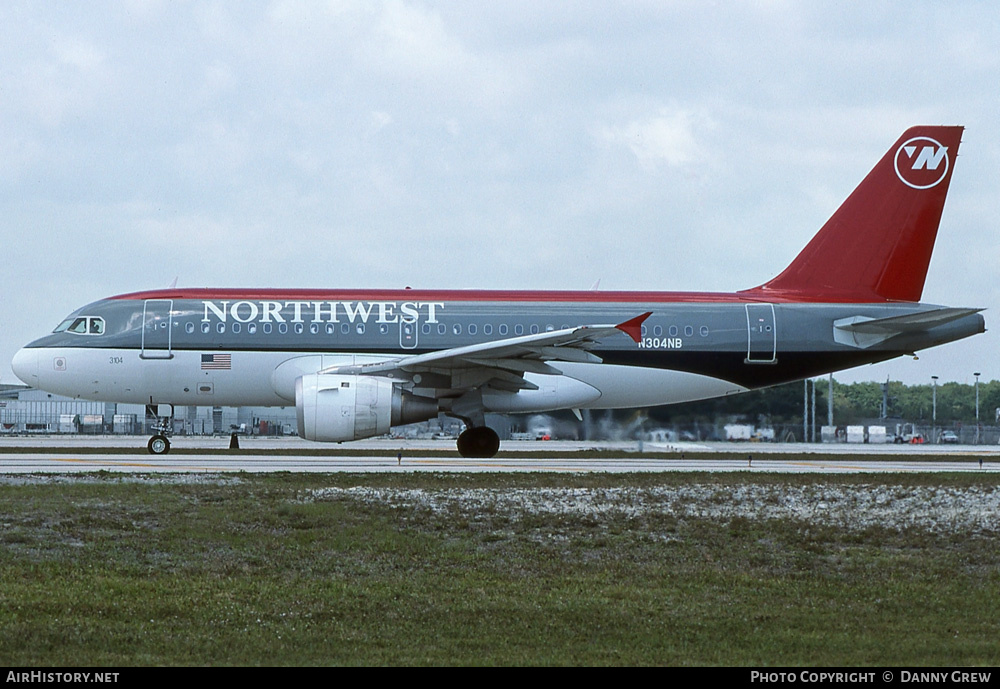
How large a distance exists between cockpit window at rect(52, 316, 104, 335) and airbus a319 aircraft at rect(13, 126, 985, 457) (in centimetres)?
4

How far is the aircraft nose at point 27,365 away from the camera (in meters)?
26.2

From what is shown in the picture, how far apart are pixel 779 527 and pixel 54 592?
786 cm

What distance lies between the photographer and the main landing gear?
84.0 feet

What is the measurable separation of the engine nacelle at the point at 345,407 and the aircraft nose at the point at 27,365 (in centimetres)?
728

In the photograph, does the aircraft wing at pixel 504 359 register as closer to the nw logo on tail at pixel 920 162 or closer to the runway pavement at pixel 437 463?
the runway pavement at pixel 437 463

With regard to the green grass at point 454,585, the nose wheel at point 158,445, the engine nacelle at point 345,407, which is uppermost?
the engine nacelle at point 345,407

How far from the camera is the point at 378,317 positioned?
1006 inches

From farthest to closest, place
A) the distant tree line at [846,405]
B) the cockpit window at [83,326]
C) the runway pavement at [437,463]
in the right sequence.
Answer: the distant tree line at [846,405] → the cockpit window at [83,326] → the runway pavement at [437,463]

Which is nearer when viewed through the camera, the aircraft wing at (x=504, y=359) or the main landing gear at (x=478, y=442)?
the aircraft wing at (x=504, y=359)

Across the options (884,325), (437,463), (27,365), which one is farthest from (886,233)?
(27,365)

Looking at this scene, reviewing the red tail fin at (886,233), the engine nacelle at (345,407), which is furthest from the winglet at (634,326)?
the engine nacelle at (345,407)

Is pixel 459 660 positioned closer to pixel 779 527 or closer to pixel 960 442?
pixel 779 527

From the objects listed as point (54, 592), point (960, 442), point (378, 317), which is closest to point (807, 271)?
point (378, 317)

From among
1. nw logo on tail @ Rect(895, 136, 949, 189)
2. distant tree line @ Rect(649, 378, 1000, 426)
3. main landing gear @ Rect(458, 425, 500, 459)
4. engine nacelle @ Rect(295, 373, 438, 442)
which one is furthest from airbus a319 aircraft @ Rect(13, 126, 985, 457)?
distant tree line @ Rect(649, 378, 1000, 426)
